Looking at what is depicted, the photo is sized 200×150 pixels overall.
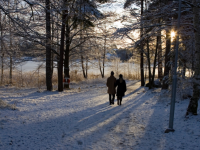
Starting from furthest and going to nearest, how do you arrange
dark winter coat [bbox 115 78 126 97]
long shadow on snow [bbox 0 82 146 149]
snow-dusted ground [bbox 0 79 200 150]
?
dark winter coat [bbox 115 78 126 97]
long shadow on snow [bbox 0 82 146 149]
snow-dusted ground [bbox 0 79 200 150]

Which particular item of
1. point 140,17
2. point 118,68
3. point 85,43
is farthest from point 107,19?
point 118,68

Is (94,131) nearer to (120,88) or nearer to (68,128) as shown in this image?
(68,128)

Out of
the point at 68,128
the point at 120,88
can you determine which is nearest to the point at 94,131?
the point at 68,128

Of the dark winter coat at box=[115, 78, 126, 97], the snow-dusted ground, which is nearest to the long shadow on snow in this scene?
the snow-dusted ground

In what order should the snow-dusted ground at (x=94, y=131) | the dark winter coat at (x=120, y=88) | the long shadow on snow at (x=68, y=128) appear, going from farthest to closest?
1. the dark winter coat at (x=120, y=88)
2. the long shadow on snow at (x=68, y=128)
3. the snow-dusted ground at (x=94, y=131)

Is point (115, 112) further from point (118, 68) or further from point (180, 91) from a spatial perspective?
point (118, 68)

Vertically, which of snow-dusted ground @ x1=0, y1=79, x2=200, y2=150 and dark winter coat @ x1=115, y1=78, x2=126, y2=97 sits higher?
dark winter coat @ x1=115, y1=78, x2=126, y2=97

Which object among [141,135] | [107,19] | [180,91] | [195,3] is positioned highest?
[107,19]

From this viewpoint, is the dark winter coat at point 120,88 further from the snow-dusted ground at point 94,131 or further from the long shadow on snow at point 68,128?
the snow-dusted ground at point 94,131

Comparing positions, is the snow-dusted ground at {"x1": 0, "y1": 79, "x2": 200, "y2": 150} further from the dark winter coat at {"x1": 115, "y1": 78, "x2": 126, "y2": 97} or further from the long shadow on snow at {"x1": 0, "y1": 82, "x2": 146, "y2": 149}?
the dark winter coat at {"x1": 115, "y1": 78, "x2": 126, "y2": 97}

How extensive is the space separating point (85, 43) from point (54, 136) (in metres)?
11.3

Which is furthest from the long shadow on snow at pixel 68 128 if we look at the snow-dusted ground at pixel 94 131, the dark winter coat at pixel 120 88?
the dark winter coat at pixel 120 88

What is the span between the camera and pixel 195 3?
557 cm

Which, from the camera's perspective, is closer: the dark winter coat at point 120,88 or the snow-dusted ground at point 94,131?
the snow-dusted ground at point 94,131
